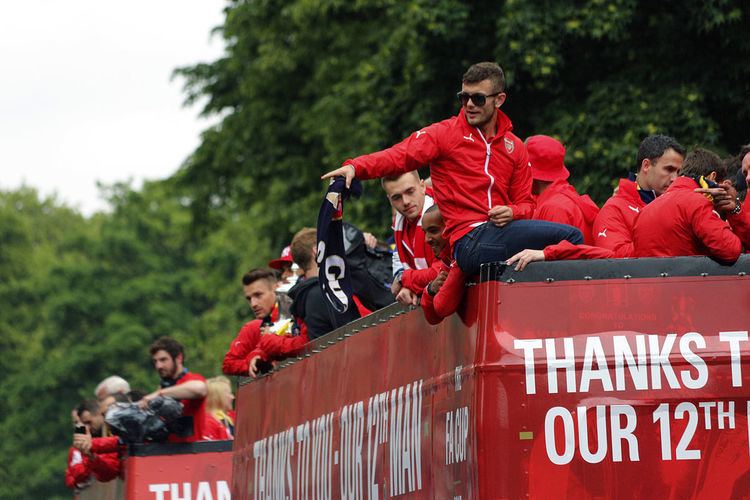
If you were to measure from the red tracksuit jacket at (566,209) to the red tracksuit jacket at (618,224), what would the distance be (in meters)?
0.11

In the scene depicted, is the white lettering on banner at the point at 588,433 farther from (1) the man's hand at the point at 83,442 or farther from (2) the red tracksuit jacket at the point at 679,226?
(1) the man's hand at the point at 83,442

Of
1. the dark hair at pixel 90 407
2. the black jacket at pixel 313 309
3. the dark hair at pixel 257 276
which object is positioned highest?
the dark hair at pixel 257 276

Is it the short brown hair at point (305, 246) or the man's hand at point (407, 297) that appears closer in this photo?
the man's hand at point (407, 297)

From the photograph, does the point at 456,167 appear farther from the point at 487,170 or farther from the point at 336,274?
the point at 336,274

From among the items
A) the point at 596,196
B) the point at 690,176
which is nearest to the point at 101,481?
the point at 596,196

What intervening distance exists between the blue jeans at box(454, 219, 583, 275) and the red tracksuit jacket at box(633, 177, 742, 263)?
12.7 inches

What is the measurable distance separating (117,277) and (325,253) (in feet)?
202

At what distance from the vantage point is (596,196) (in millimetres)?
18219

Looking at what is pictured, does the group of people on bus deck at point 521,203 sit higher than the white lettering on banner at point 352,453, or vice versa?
the group of people on bus deck at point 521,203

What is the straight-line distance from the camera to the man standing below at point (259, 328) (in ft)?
34.9

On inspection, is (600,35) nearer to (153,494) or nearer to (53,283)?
(153,494)

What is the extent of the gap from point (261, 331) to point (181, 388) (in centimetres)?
164

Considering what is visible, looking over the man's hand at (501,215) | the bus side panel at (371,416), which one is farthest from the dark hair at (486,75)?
the bus side panel at (371,416)

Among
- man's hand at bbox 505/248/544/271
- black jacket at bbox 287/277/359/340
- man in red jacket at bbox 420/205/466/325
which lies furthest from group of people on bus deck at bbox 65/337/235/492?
man's hand at bbox 505/248/544/271
